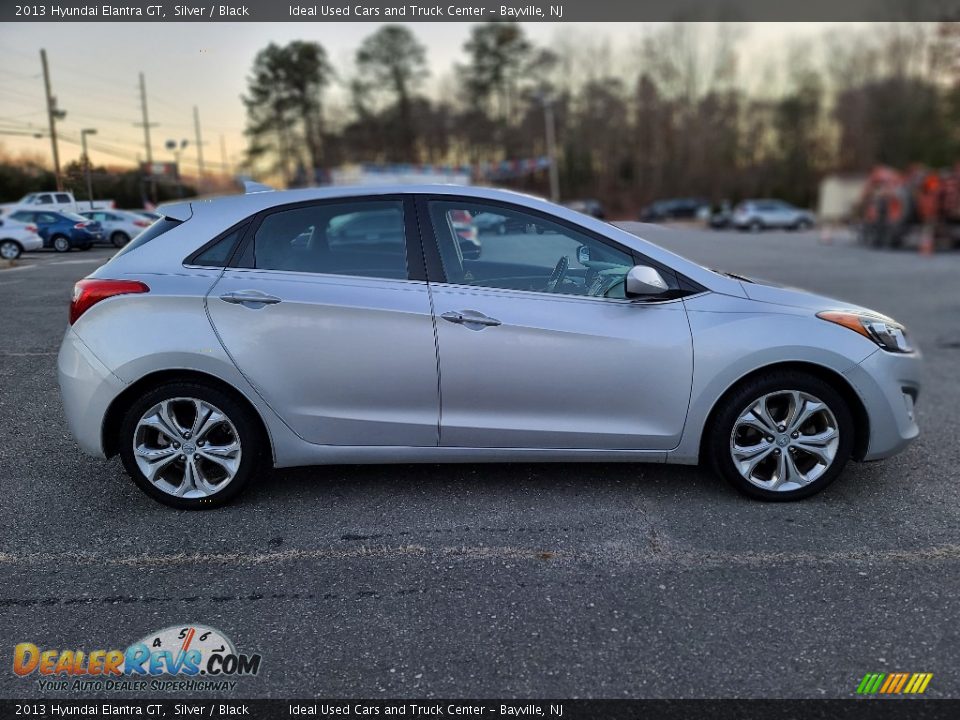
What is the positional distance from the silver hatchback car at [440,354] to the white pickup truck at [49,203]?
0.97m

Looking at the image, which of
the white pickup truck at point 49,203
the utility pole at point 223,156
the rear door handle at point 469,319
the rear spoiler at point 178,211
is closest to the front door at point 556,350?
the rear door handle at point 469,319

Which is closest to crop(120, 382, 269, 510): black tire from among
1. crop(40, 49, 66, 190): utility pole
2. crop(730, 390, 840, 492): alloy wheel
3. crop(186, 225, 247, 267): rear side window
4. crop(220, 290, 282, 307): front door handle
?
crop(220, 290, 282, 307): front door handle

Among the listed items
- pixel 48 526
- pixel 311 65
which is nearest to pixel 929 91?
pixel 311 65

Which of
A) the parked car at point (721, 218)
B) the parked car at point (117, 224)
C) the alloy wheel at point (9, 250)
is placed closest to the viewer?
the alloy wheel at point (9, 250)

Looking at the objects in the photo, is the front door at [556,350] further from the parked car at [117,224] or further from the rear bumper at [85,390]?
the parked car at [117,224]

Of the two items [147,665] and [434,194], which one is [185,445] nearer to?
[147,665]

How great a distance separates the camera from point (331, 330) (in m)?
3.46

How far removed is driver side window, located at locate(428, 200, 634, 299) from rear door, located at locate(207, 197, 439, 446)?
0.61 feet

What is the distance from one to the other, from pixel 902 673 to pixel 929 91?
24.7 meters

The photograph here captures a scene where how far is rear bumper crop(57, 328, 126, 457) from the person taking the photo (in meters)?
3.48

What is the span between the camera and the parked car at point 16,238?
4113mm

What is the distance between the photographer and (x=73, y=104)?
4.57 meters

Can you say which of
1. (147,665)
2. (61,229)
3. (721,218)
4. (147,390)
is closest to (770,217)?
(721,218)

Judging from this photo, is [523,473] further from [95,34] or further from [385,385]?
[95,34]
